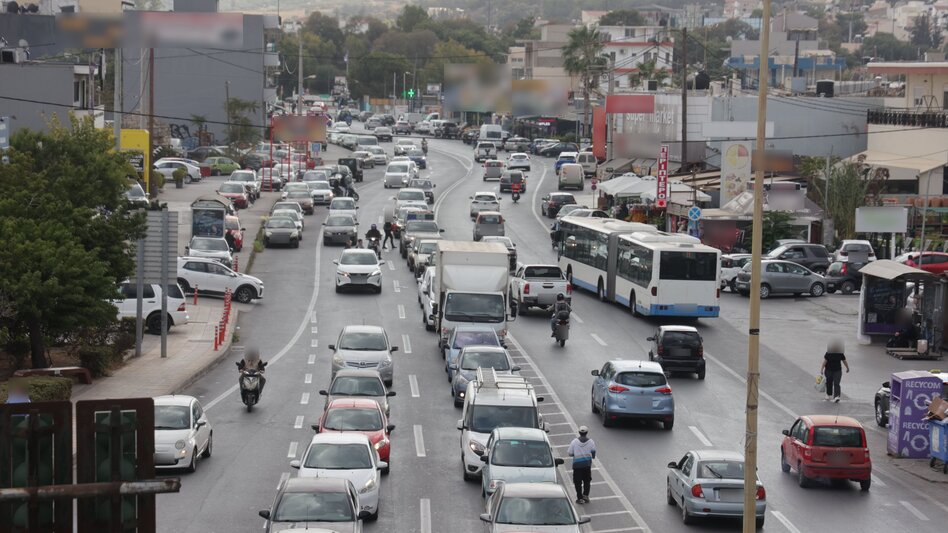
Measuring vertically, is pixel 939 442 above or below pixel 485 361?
below

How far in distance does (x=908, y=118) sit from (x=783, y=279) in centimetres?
2777

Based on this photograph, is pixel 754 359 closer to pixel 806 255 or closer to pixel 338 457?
pixel 338 457

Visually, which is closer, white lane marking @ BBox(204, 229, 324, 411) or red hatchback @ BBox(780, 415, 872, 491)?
red hatchback @ BBox(780, 415, 872, 491)

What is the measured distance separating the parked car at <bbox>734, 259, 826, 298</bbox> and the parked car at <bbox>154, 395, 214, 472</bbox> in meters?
30.5

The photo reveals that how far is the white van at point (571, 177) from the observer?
90.0 metres

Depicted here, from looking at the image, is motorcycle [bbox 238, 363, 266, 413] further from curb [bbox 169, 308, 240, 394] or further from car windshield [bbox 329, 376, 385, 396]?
car windshield [bbox 329, 376, 385, 396]

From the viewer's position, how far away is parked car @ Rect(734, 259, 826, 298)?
52812mm

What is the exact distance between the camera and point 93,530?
504 inches

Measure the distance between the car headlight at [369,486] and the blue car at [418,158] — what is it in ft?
285

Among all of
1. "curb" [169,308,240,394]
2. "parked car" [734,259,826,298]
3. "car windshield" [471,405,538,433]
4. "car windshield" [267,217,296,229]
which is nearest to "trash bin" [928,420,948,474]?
"car windshield" [471,405,538,433]

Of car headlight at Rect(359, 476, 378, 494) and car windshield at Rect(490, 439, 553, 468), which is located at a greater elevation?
car windshield at Rect(490, 439, 553, 468)

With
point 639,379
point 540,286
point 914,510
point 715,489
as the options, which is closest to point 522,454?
point 715,489

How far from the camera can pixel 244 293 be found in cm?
4997

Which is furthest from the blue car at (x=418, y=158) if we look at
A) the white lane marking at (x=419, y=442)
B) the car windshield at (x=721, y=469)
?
the car windshield at (x=721, y=469)
